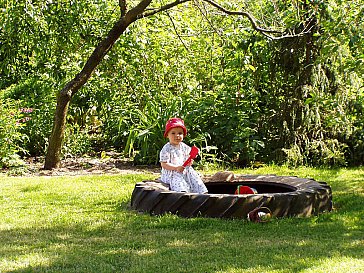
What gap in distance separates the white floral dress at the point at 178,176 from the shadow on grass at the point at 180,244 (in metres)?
0.80

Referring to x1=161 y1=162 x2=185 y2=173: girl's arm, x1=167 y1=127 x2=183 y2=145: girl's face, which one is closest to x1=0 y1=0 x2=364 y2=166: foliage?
x1=167 y1=127 x2=183 y2=145: girl's face

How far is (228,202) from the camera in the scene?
5742mm

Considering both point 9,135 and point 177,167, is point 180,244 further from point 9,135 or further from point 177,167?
point 9,135

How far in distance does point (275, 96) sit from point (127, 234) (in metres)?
5.68

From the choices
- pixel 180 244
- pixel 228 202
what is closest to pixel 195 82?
pixel 228 202

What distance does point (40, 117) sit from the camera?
11.2 m

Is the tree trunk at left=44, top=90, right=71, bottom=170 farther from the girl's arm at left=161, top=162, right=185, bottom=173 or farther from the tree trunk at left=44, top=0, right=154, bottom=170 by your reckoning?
the girl's arm at left=161, top=162, right=185, bottom=173

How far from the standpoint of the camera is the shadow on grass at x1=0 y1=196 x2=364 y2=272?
4238 mm

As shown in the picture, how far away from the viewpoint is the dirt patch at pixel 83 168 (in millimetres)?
9414

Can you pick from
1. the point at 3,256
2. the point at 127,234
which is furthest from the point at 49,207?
the point at 3,256

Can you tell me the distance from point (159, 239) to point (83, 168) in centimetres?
509

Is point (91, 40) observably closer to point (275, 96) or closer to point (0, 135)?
point (0, 135)

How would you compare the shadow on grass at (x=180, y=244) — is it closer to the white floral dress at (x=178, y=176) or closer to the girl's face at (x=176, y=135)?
the white floral dress at (x=178, y=176)

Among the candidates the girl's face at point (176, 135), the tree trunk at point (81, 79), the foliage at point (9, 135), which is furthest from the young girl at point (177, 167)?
the foliage at point (9, 135)
